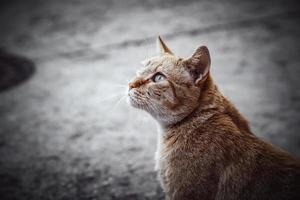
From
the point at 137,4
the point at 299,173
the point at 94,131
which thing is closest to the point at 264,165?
the point at 299,173

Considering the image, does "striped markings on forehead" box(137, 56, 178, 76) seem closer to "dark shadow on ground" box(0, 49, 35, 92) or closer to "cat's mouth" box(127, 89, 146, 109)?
"cat's mouth" box(127, 89, 146, 109)

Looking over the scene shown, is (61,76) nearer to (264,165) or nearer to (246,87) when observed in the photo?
(246,87)

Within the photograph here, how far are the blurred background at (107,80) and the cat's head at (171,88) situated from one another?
36cm

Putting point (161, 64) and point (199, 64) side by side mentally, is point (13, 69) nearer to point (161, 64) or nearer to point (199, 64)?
point (161, 64)

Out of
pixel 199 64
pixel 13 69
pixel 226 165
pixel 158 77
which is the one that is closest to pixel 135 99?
pixel 158 77

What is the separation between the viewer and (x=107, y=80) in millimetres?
4570

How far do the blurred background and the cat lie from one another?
1.53ft

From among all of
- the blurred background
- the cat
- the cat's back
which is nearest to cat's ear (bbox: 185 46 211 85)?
the cat

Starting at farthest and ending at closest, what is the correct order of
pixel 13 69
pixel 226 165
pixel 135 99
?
pixel 13 69, pixel 135 99, pixel 226 165

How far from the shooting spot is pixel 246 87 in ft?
13.5

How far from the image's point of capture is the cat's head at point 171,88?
215 centimetres

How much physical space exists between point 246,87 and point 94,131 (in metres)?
1.90

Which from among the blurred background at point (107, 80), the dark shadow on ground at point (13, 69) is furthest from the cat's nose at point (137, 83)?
the dark shadow on ground at point (13, 69)

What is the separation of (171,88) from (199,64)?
23cm
